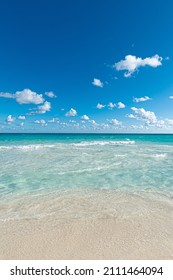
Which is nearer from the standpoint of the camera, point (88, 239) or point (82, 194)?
point (88, 239)

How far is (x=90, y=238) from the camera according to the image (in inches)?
172

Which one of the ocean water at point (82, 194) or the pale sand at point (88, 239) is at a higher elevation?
the ocean water at point (82, 194)

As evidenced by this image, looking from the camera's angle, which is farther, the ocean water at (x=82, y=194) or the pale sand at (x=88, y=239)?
the ocean water at (x=82, y=194)

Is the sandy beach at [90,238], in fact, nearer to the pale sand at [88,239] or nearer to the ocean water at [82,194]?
the pale sand at [88,239]

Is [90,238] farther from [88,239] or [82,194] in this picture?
[82,194]

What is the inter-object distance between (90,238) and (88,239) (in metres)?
0.06

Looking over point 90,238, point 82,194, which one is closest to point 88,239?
point 90,238

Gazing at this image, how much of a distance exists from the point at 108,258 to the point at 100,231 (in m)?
0.98

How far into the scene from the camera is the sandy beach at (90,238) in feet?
12.6

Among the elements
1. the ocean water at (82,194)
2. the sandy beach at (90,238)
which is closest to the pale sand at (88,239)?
the sandy beach at (90,238)

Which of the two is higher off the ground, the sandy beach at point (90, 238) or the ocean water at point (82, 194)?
the ocean water at point (82, 194)

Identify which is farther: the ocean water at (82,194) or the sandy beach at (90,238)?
the ocean water at (82,194)
